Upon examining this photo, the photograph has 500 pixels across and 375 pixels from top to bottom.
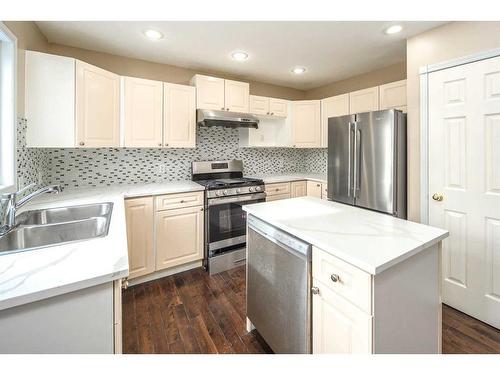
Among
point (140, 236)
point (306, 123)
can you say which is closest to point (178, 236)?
point (140, 236)

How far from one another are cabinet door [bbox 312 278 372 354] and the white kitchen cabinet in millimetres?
2201

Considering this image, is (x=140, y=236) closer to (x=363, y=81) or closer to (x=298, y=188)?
(x=298, y=188)

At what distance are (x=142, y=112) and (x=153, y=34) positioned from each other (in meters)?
0.74

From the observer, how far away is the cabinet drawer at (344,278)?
0.92m

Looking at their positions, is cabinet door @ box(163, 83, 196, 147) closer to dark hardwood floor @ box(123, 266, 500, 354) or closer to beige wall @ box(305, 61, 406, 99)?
dark hardwood floor @ box(123, 266, 500, 354)

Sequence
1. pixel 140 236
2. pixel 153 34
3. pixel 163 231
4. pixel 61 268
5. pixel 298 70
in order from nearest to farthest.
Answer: pixel 61 268
pixel 153 34
pixel 140 236
pixel 163 231
pixel 298 70

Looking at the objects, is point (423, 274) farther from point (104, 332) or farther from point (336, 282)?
point (104, 332)

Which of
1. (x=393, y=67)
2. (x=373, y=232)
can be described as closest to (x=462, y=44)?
(x=393, y=67)

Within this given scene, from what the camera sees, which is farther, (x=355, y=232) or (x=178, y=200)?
(x=178, y=200)

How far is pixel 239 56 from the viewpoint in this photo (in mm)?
2730

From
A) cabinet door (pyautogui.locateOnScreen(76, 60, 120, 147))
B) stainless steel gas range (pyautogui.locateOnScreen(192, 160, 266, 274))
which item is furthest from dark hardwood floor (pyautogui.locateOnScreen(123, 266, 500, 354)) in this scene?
cabinet door (pyautogui.locateOnScreen(76, 60, 120, 147))

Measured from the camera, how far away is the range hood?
2.80 m

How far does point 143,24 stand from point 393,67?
2829 mm

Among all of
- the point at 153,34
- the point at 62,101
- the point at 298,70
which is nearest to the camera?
the point at 62,101
